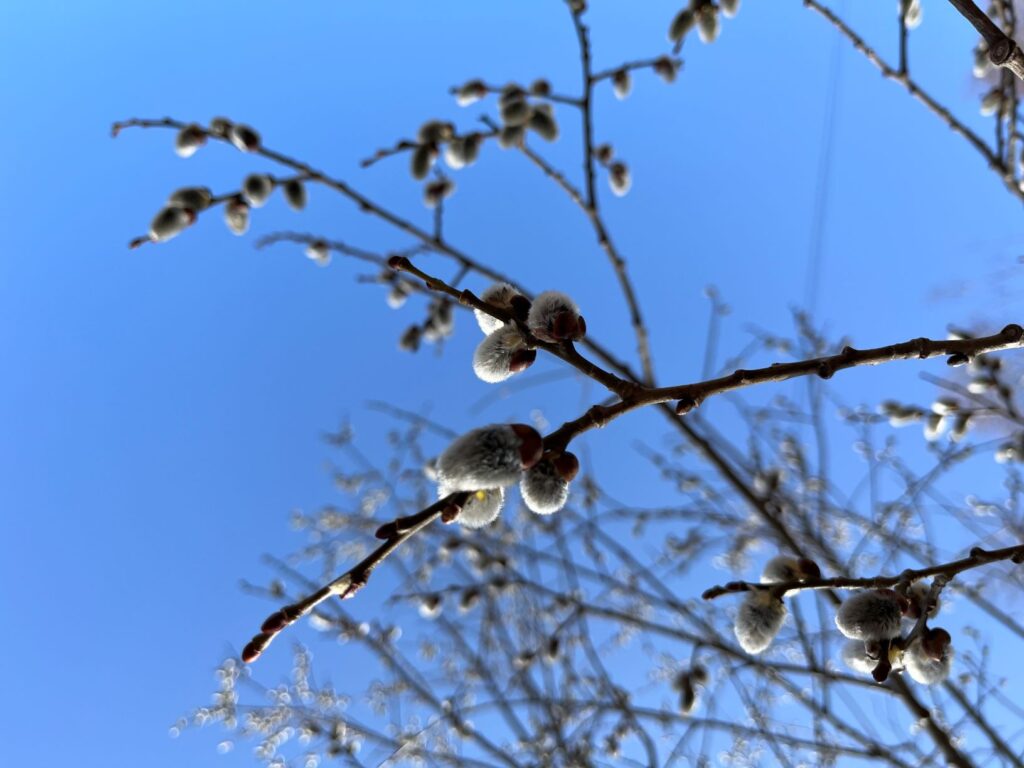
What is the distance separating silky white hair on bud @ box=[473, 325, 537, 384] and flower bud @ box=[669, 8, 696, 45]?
52.5 inches

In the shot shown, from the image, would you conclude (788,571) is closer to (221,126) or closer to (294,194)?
(294,194)

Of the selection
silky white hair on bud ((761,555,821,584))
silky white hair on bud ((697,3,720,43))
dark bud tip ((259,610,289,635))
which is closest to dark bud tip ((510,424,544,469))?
dark bud tip ((259,610,289,635))

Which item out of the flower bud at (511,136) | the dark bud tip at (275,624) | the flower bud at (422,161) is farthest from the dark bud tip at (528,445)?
the flower bud at (422,161)

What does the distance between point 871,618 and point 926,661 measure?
0.12m

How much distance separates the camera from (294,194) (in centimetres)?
186

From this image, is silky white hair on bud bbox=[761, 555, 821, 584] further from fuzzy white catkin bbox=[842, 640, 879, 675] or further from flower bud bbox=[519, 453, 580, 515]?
flower bud bbox=[519, 453, 580, 515]

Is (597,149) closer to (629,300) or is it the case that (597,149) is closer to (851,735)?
(629,300)

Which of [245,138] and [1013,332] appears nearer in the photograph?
[1013,332]

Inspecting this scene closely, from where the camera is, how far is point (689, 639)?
1.60 meters

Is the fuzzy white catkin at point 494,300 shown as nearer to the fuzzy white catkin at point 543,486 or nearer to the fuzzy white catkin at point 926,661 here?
the fuzzy white catkin at point 543,486

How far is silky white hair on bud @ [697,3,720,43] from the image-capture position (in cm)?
171

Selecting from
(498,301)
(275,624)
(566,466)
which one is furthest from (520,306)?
(275,624)

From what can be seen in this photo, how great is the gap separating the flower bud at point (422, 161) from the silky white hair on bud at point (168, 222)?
0.61 metres

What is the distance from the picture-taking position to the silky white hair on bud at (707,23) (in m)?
1.71
